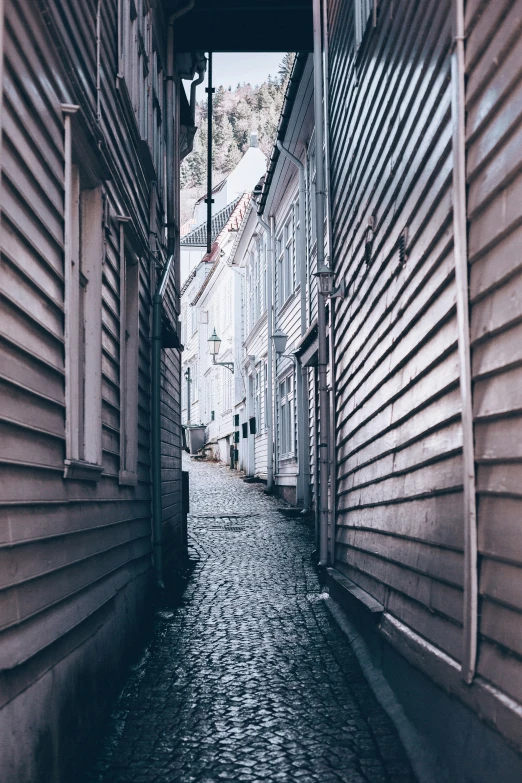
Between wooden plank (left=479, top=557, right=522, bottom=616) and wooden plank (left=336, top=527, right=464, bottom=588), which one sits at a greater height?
wooden plank (left=479, top=557, right=522, bottom=616)

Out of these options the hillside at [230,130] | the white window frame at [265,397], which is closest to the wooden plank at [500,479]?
the white window frame at [265,397]

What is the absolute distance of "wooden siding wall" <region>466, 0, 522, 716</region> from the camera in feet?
9.52

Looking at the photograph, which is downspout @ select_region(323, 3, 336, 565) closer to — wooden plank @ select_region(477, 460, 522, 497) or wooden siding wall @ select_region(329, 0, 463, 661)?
wooden siding wall @ select_region(329, 0, 463, 661)

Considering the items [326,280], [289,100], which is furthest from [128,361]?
[289,100]

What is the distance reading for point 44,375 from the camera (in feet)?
12.8

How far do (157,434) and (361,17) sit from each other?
3.86 m

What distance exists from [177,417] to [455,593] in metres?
8.18

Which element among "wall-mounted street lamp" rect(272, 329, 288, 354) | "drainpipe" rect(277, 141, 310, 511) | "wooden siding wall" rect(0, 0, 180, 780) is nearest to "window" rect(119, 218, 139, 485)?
"wooden siding wall" rect(0, 0, 180, 780)

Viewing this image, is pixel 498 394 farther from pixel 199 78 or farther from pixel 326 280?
pixel 199 78

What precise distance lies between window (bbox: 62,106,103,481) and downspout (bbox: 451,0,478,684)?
1.84m

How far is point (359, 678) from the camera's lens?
5.81 meters

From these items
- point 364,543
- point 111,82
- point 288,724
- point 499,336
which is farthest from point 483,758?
point 111,82

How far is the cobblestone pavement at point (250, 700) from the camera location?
4.28m

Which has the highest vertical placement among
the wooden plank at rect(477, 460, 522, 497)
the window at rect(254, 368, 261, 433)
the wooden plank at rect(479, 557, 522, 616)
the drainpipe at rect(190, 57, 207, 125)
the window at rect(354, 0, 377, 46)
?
the drainpipe at rect(190, 57, 207, 125)
